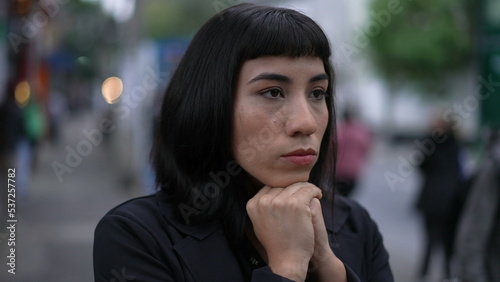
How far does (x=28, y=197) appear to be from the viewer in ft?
37.5

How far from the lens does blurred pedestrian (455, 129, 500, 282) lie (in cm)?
361

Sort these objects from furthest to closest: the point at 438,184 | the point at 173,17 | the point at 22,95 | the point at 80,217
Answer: the point at 173,17 < the point at 22,95 < the point at 80,217 < the point at 438,184

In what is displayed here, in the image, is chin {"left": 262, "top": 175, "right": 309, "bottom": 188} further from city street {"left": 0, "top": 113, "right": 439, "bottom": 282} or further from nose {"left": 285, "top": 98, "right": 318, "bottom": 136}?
city street {"left": 0, "top": 113, "right": 439, "bottom": 282}

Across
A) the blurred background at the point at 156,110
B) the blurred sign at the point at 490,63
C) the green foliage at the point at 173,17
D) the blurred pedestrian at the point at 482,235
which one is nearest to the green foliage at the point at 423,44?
the blurred background at the point at 156,110

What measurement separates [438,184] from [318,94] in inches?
214

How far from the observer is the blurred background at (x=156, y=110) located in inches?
265

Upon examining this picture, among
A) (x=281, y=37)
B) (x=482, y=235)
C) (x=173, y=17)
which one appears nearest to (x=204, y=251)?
(x=281, y=37)

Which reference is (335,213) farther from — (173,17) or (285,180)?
(173,17)

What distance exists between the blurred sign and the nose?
536cm

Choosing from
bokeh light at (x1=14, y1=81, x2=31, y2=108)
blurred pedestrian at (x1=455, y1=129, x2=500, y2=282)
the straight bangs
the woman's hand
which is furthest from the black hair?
bokeh light at (x1=14, y1=81, x2=31, y2=108)

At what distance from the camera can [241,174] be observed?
172 cm

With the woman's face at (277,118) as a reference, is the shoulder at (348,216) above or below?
below

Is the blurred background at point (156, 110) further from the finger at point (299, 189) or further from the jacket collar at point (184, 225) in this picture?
the finger at point (299, 189)

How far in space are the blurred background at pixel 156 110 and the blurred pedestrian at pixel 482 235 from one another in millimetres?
170
